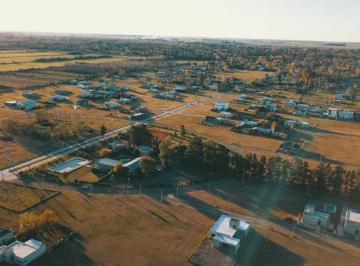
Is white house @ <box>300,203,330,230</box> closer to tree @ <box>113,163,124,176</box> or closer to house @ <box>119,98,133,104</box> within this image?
tree @ <box>113,163,124,176</box>

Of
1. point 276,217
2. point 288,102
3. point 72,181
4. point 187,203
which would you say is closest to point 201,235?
point 187,203

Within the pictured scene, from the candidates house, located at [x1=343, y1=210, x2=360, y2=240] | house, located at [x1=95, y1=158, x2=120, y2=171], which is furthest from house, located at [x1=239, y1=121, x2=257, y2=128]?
house, located at [x1=343, y1=210, x2=360, y2=240]

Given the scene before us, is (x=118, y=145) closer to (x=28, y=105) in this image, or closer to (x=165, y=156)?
(x=165, y=156)

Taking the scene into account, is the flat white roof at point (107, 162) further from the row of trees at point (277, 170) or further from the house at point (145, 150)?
the row of trees at point (277, 170)

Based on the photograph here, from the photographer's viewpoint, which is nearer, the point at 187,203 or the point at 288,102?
the point at 187,203

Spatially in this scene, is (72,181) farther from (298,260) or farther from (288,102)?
(288,102)

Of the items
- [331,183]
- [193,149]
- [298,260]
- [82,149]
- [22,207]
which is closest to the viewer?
[298,260]

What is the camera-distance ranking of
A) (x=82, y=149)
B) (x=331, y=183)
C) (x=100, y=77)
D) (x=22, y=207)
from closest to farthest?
(x=22, y=207), (x=331, y=183), (x=82, y=149), (x=100, y=77)
